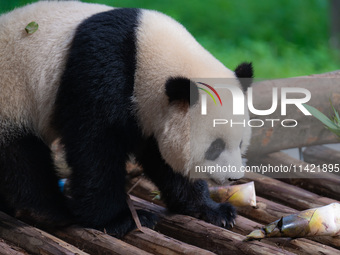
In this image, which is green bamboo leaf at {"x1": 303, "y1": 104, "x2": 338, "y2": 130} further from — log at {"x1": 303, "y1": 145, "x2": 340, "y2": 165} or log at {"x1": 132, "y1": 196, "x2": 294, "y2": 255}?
log at {"x1": 132, "y1": 196, "x2": 294, "y2": 255}

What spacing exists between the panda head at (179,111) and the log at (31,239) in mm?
Result: 784

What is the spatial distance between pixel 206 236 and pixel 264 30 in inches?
282

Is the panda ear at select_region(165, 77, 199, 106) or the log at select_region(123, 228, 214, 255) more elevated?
the panda ear at select_region(165, 77, 199, 106)

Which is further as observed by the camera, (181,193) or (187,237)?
(181,193)

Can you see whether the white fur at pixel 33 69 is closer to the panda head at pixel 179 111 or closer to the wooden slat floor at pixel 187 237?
the panda head at pixel 179 111

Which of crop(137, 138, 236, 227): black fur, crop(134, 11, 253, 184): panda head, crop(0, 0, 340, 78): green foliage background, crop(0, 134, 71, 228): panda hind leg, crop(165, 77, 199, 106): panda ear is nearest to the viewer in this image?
crop(165, 77, 199, 106): panda ear

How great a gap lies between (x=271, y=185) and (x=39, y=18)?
6.50 ft

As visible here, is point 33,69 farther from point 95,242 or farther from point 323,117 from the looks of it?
point 323,117

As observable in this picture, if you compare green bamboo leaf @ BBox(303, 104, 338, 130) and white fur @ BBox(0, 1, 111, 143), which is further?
green bamboo leaf @ BBox(303, 104, 338, 130)

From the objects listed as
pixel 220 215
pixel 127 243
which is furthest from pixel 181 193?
pixel 127 243

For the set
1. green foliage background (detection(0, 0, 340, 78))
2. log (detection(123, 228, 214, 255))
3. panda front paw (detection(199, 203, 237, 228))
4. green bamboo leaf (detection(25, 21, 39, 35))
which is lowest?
green foliage background (detection(0, 0, 340, 78))

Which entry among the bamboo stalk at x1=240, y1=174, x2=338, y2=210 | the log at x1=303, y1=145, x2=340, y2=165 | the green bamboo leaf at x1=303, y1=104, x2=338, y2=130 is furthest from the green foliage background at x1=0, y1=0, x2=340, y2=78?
the bamboo stalk at x1=240, y1=174, x2=338, y2=210

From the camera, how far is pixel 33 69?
3.53 metres

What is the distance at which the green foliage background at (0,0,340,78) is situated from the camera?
9.12 meters
